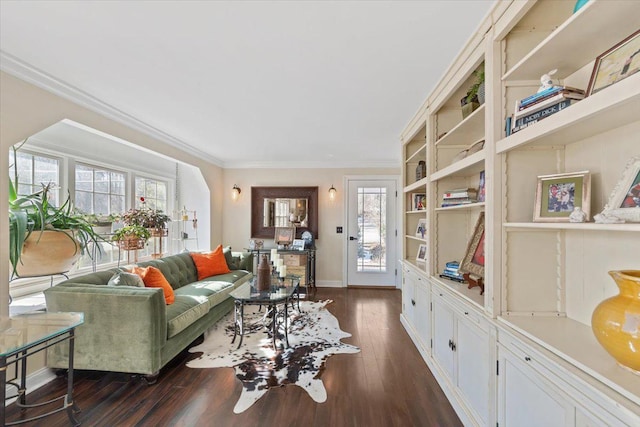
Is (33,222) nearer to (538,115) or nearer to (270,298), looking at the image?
(270,298)

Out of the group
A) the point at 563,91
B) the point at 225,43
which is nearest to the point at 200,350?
the point at 225,43

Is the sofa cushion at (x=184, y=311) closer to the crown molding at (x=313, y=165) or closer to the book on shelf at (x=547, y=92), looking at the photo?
the book on shelf at (x=547, y=92)

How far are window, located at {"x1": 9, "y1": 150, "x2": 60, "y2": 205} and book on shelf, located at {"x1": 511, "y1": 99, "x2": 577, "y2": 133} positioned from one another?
3457mm

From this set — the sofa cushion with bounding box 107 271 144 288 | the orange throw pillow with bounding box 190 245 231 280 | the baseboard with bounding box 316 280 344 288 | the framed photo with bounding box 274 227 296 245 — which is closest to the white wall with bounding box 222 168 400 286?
the baseboard with bounding box 316 280 344 288

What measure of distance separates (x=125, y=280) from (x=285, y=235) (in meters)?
2.92

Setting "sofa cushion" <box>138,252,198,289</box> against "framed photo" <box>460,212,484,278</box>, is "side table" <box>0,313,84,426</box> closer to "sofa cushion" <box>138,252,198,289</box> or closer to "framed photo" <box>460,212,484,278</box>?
"sofa cushion" <box>138,252,198,289</box>

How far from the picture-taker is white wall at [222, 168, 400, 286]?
5.19 metres

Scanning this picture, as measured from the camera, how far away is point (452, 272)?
228 cm

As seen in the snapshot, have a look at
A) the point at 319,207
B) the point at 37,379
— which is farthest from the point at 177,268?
the point at 319,207

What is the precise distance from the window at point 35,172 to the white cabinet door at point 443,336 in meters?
3.44

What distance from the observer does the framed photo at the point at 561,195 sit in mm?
1205

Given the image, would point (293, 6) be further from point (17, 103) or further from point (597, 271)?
point (17, 103)

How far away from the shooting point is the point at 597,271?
1.26 m

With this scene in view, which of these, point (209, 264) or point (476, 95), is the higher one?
point (476, 95)
